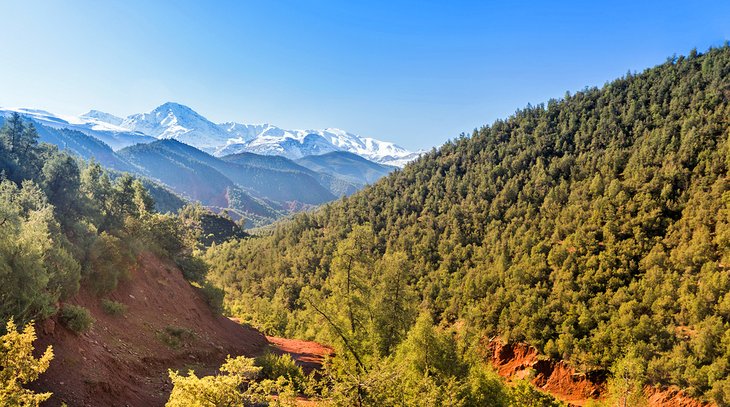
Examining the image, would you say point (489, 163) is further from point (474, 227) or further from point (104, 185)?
point (104, 185)

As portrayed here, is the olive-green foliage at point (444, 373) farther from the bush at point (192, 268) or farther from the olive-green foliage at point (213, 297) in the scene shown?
the bush at point (192, 268)

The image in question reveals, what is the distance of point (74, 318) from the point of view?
75.9ft

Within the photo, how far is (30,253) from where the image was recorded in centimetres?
1983

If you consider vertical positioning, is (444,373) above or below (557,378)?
above

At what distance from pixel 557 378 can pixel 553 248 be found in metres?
26.0

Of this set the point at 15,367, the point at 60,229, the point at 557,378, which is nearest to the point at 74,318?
the point at 15,367

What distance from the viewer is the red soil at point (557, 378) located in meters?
49.3

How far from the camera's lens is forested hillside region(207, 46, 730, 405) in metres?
34.6

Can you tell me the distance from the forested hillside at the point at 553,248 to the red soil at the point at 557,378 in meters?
1.46

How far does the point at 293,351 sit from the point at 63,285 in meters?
30.4

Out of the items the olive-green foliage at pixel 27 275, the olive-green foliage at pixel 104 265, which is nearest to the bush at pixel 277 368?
the olive-green foliage at pixel 104 265

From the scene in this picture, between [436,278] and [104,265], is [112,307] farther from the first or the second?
Answer: [436,278]

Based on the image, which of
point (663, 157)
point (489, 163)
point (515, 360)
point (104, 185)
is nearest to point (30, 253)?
point (104, 185)

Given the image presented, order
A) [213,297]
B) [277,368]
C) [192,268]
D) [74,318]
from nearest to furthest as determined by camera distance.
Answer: [74,318] < [277,368] < [213,297] < [192,268]
